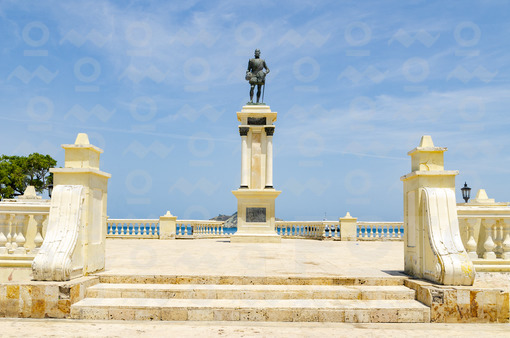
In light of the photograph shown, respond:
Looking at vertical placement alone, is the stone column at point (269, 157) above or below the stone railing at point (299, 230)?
above

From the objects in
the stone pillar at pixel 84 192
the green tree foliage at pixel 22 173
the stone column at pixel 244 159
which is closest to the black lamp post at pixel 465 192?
the stone column at pixel 244 159

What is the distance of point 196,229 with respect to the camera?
2067 cm

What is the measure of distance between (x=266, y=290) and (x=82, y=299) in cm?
279

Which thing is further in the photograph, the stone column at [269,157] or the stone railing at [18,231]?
the stone column at [269,157]

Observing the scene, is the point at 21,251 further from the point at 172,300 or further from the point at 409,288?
the point at 409,288

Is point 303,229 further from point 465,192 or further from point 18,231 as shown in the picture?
point 18,231

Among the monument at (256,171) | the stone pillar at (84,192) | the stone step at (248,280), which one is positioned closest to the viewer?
the stone pillar at (84,192)

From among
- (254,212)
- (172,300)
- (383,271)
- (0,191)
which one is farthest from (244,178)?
(0,191)

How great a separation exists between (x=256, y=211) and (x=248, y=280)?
1041cm

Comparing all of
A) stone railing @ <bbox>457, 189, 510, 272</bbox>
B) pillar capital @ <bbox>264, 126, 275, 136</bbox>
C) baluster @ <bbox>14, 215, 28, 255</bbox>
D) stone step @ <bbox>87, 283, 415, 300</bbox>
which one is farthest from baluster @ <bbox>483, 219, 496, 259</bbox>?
pillar capital @ <bbox>264, 126, 275, 136</bbox>

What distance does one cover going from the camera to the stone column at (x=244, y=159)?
17656 mm

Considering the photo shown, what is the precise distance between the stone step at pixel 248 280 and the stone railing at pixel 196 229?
1335 centimetres

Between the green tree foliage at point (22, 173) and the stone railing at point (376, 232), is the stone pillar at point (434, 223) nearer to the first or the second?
the stone railing at point (376, 232)

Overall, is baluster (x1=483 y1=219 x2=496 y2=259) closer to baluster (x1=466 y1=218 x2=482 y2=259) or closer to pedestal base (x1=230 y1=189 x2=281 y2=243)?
baluster (x1=466 y1=218 x2=482 y2=259)
